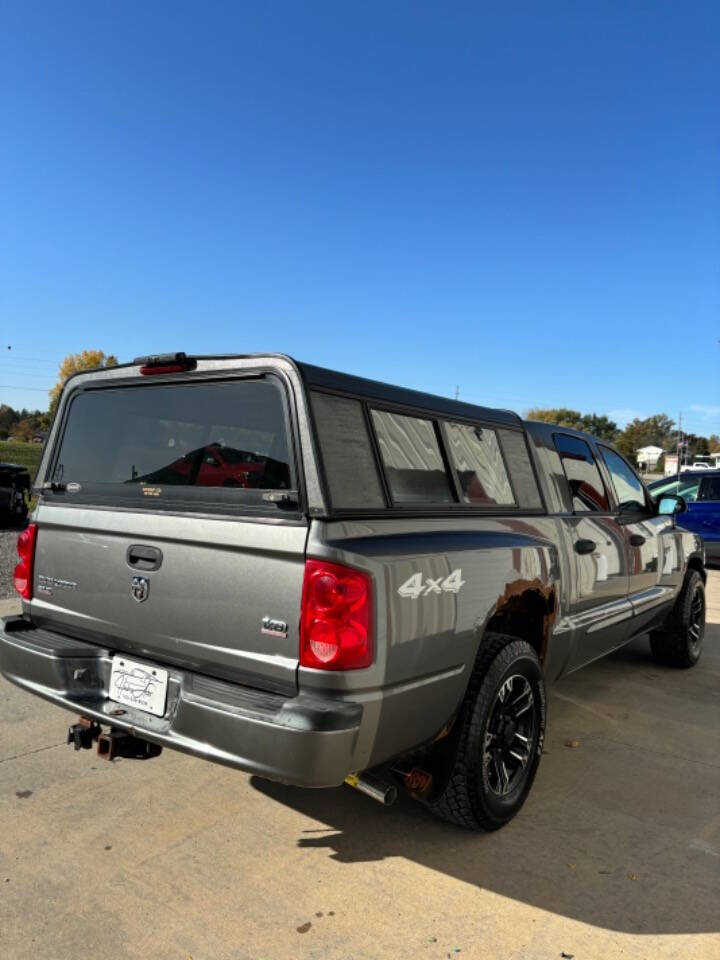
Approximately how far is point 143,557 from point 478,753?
152 cm

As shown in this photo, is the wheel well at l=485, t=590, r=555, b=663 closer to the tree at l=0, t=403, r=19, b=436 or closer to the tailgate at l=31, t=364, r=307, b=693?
the tailgate at l=31, t=364, r=307, b=693

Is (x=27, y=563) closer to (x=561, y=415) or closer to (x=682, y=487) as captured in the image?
(x=682, y=487)

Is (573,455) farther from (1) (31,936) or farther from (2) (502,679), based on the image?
(1) (31,936)

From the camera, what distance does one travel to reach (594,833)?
3.11 meters

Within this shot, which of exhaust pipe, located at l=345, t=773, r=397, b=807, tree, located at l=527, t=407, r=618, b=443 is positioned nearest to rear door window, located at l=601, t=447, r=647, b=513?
exhaust pipe, located at l=345, t=773, r=397, b=807

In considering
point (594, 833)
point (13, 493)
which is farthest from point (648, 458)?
point (594, 833)

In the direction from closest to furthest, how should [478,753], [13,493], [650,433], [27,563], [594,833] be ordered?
1. [478,753]
2. [594,833]
3. [27,563]
4. [13,493]
5. [650,433]

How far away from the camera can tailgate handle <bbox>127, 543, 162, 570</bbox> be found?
8.95 ft

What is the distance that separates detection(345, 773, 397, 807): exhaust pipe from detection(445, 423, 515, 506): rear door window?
1.22m

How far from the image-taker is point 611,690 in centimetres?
522

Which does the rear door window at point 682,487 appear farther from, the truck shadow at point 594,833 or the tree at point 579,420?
the tree at point 579,420

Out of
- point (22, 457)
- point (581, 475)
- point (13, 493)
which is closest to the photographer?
point (581, 475)

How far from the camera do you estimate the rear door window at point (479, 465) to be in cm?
327

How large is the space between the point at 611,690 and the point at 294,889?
3315 mm
